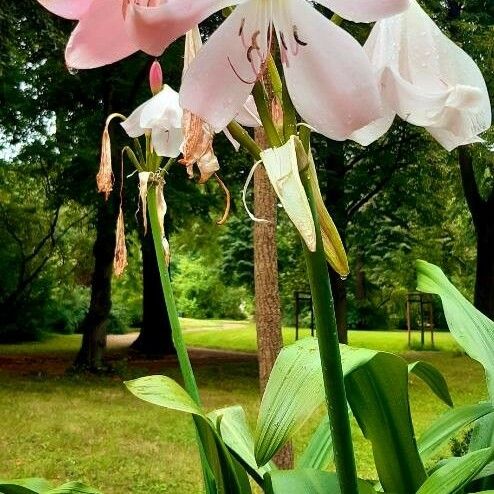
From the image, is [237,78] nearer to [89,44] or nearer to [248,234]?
[89,44]

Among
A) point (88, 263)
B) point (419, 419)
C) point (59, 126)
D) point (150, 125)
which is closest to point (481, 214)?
point (419, 419)

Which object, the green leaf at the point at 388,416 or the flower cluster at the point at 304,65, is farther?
the green leaf at the point at 388,416

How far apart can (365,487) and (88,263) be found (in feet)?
47.6

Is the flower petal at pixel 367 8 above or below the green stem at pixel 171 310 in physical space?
above

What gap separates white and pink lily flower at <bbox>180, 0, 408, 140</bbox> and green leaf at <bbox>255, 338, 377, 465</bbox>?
0.85 feet

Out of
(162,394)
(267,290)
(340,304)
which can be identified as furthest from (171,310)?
(340,304)

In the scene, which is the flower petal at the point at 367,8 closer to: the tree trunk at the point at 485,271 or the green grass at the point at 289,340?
the tree trunk at the point at 485,271

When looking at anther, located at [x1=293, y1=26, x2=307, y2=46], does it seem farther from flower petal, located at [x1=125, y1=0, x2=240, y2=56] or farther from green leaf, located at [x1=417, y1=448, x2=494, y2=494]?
green leaf, located at [x1=417, y1=448, x2=494, y2=494]

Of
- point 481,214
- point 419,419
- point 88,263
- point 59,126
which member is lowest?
point 419,419

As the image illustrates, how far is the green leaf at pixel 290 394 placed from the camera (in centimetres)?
62

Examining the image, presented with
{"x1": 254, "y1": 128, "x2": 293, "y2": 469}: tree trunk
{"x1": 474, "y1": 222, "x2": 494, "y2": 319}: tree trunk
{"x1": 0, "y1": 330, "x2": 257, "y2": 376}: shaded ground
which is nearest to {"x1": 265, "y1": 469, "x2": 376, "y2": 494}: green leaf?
{"x1": 254, "y1": 128, "x2": 293, "y2": 469}: tree trunk

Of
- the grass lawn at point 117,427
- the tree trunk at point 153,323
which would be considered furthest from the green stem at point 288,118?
the tree trunk at point 153,323

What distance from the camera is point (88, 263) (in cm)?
1491

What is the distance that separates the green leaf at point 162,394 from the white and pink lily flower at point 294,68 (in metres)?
0.37
